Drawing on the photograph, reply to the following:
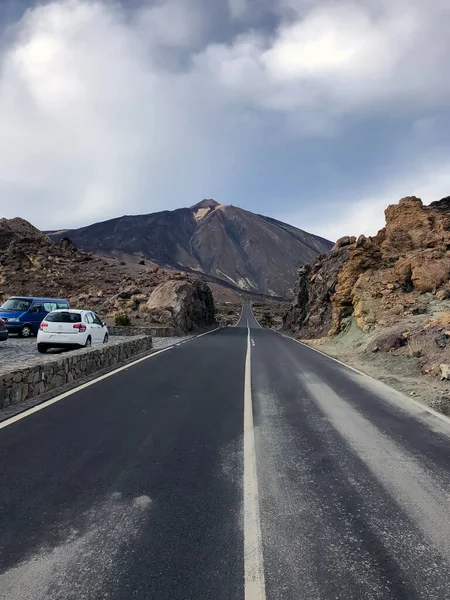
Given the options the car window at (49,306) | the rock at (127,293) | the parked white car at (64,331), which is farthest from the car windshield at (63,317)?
the rock at (127,293)

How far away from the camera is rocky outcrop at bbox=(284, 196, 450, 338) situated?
82.1 feet

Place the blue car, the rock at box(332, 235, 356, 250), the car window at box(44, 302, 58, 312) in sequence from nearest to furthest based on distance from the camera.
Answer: the blue car
the car window at box(44, 302, 58, 312)
the rock at box(332, 235, 356, 250)

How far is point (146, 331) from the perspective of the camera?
98.1ft

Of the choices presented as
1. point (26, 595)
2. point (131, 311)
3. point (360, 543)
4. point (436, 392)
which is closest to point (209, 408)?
point (360, 543)

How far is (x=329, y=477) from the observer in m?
4.60

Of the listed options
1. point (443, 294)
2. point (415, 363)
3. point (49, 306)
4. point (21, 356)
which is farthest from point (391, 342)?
point (49, 306)

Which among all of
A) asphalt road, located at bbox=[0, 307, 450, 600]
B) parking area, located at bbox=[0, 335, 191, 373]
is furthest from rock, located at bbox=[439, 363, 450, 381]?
parking area, located at bbox=[0, 335, 191, 373]

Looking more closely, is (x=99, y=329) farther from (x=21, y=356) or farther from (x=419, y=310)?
(x=419, y=310)

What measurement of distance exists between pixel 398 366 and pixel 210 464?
11.6 metres

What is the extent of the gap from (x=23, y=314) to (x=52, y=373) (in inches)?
570

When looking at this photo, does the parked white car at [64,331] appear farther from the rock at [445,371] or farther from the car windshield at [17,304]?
the rock at [445,371]

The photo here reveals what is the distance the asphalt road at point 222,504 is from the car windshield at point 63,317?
27.2 feet

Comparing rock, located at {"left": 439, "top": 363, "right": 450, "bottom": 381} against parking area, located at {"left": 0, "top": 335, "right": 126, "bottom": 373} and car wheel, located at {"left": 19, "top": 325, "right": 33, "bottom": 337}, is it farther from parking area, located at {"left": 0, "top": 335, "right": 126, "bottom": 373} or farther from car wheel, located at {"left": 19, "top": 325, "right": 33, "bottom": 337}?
car wheel, located at {"left": 19, "top": 325, "right": 33, "bottom": 337}

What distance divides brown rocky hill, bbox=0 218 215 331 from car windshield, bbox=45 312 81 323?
18.8 m
